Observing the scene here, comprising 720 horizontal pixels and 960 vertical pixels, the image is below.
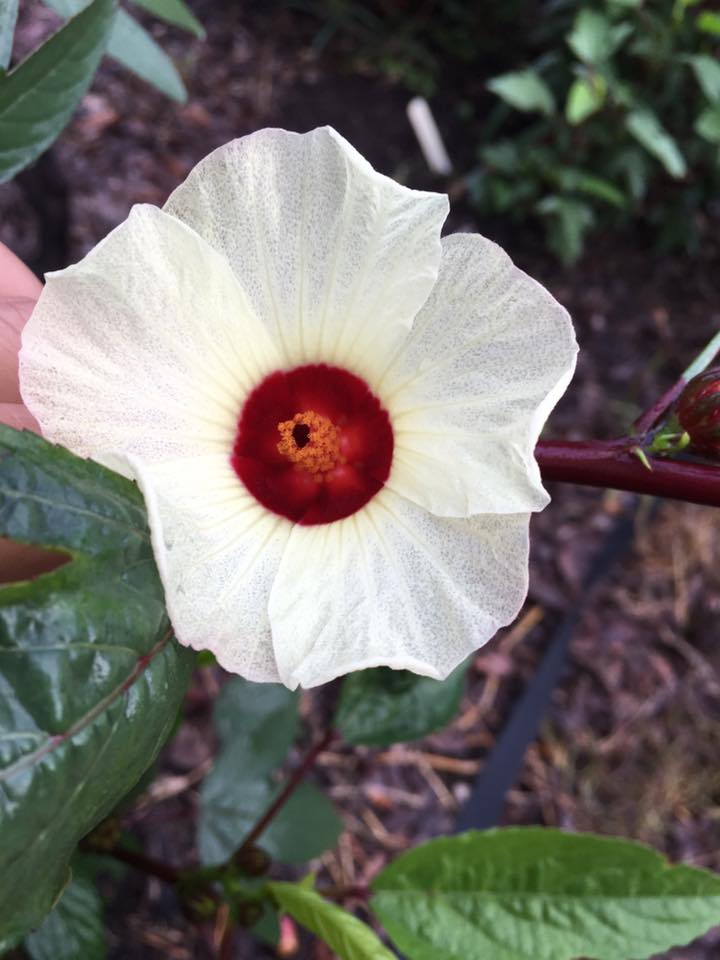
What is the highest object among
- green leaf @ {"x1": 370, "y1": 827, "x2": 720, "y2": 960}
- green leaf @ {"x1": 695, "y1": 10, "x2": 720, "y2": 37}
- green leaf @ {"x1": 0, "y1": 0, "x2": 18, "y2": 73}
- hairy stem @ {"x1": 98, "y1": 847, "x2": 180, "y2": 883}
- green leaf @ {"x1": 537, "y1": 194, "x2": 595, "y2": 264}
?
green leaf @ {"x1": 0, "y1": 0, "x2": 18, "y2": 73}

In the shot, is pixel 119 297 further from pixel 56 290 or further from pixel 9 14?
pixel 9 14

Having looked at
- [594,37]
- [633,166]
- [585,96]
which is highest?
[594,37]

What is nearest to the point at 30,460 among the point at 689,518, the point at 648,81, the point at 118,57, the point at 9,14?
the point at 9,14

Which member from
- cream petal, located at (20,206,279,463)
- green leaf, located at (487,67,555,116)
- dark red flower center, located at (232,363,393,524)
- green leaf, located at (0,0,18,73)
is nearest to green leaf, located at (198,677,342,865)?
dark red flower center, located at (232,363,393,524)

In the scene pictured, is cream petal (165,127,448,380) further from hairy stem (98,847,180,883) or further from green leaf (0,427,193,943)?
hairy stem (98,847,180,883)

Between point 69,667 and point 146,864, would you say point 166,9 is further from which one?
point 146,864

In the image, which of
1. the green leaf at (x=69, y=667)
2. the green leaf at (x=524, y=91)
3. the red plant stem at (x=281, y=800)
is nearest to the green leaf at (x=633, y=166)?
the green leaf at (x=524, y=91)

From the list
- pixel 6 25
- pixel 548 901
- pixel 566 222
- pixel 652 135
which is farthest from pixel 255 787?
pixel 652 135
